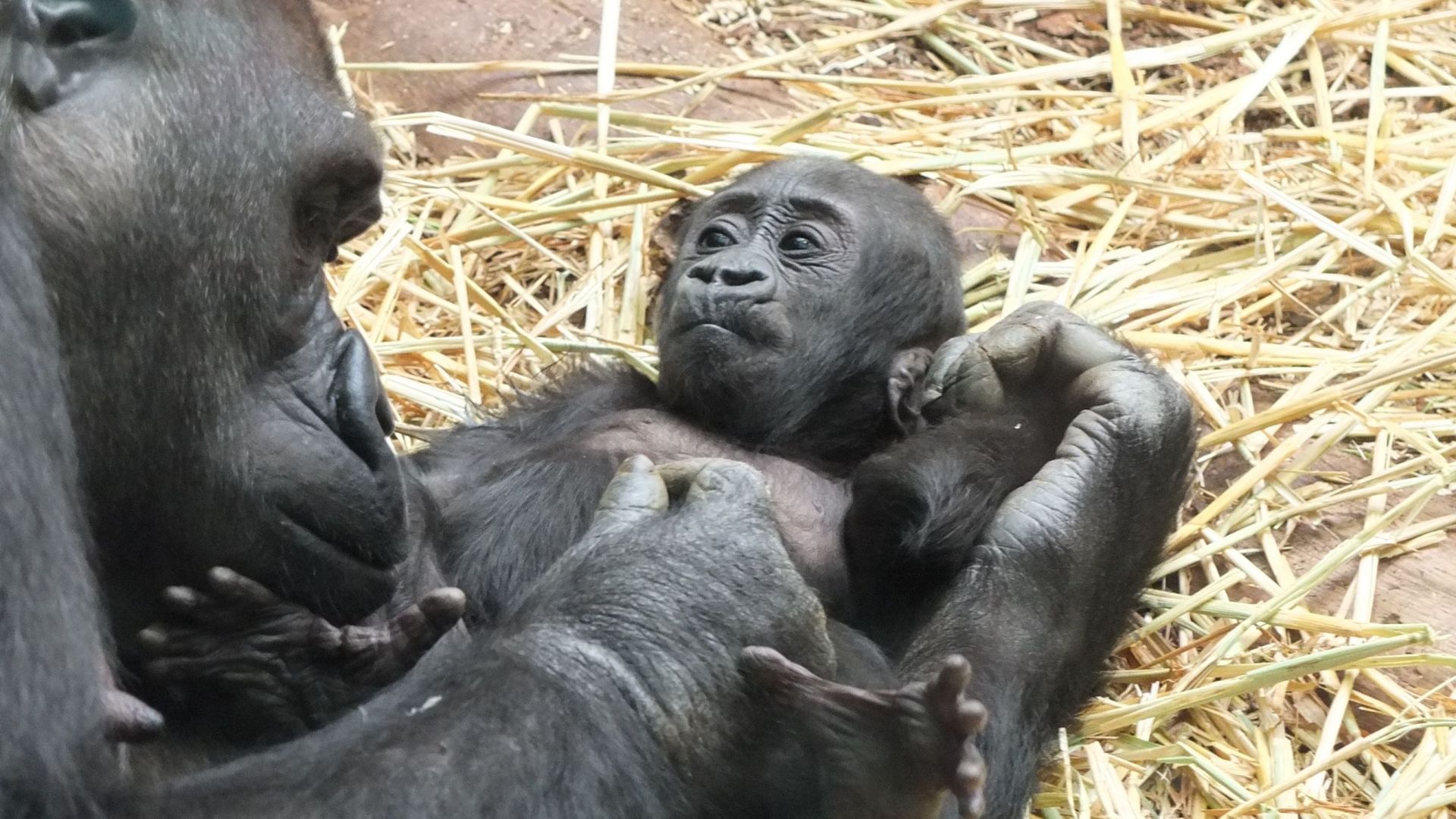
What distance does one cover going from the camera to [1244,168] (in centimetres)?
399

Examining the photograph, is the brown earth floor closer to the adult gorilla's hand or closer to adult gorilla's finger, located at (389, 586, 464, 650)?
the adult gorilla's hand

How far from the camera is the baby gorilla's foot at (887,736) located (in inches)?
66.4

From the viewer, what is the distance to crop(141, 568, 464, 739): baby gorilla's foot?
1.99m

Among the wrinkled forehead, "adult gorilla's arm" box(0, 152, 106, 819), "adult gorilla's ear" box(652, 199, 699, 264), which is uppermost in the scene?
"adult gorilla's arm" box(0, 152, 106, 819)

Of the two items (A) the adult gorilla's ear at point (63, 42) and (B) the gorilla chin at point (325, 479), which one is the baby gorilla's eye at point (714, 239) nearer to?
(B) the gorilla chin at point (325, 479)

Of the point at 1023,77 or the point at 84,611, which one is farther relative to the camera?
the point at 1023,77

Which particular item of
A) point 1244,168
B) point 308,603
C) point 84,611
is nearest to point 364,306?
point 308,603

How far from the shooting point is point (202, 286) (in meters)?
1.85

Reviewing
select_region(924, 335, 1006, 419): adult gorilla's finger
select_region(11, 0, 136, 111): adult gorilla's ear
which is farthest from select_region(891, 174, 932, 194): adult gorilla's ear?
select_region(11, 0, 136, 111): adult gorilla's ear

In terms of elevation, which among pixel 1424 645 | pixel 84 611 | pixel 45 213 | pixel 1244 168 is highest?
pixel 45 213

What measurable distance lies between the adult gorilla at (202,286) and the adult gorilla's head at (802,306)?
95cm

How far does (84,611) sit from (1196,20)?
4194 millimetres

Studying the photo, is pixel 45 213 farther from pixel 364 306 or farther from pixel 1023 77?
pixel 1023 77

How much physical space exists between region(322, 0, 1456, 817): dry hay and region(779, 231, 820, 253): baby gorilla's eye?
465 mm
